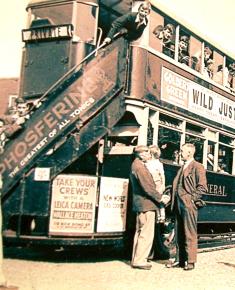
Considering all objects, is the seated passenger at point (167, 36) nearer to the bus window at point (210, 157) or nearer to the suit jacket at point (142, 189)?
the bus window at point (210, 157)

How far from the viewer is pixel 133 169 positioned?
7531 mm

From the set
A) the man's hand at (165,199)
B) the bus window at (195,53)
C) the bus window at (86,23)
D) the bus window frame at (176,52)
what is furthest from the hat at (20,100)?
the bus window at (195,53)

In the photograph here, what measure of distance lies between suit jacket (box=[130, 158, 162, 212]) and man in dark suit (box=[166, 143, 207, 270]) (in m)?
0.44

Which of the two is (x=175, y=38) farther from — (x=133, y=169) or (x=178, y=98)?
(x=133, y=169)

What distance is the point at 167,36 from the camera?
8906 millimetres

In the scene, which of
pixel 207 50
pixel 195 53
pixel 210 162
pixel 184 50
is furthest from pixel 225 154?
pixel 184 50

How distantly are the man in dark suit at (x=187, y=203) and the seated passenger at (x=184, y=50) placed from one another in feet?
7.50

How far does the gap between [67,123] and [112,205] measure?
1.39 metres

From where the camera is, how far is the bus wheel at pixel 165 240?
8500 millimetres

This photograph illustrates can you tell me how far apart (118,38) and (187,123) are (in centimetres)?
239

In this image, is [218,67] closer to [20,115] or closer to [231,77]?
[231,77]

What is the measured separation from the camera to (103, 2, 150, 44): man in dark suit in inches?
309

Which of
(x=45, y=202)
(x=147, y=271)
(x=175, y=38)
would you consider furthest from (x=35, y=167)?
(x=175, y=38)

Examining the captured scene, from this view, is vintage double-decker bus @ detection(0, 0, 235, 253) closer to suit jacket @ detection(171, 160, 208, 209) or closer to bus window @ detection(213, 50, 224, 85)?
bus window @ detection(213, 50, 224, 85)
